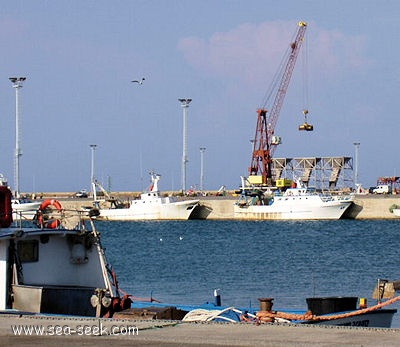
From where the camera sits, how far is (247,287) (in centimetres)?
5384

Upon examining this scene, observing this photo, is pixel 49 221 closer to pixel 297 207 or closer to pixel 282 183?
pixel 297 207

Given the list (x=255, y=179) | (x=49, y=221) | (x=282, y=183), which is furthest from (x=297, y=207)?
(x=49, y=221)

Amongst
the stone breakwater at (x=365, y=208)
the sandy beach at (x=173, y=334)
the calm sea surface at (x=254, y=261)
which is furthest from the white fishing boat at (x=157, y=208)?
the sandy beach at (x=173, y=334)

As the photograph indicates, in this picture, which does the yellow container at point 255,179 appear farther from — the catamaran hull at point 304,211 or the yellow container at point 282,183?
the catamaran hull at point 304,211

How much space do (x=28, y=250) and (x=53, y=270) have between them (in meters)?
0.90

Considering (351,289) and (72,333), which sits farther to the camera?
(351,289)

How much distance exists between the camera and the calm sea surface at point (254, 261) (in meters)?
51.4

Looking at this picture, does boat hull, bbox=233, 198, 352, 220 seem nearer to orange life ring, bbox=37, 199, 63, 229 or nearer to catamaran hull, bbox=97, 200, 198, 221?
catamaran hull, bbox=97, 200, 198, 221

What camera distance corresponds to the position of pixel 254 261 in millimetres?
73812

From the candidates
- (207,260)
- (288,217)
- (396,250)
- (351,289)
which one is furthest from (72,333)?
(288,217)

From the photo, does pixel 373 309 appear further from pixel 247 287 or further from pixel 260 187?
pixel 260 187

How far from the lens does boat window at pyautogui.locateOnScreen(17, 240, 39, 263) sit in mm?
27203

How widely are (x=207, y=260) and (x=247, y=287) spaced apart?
22.0m

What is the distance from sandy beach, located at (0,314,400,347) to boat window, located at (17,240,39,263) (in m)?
4.33
